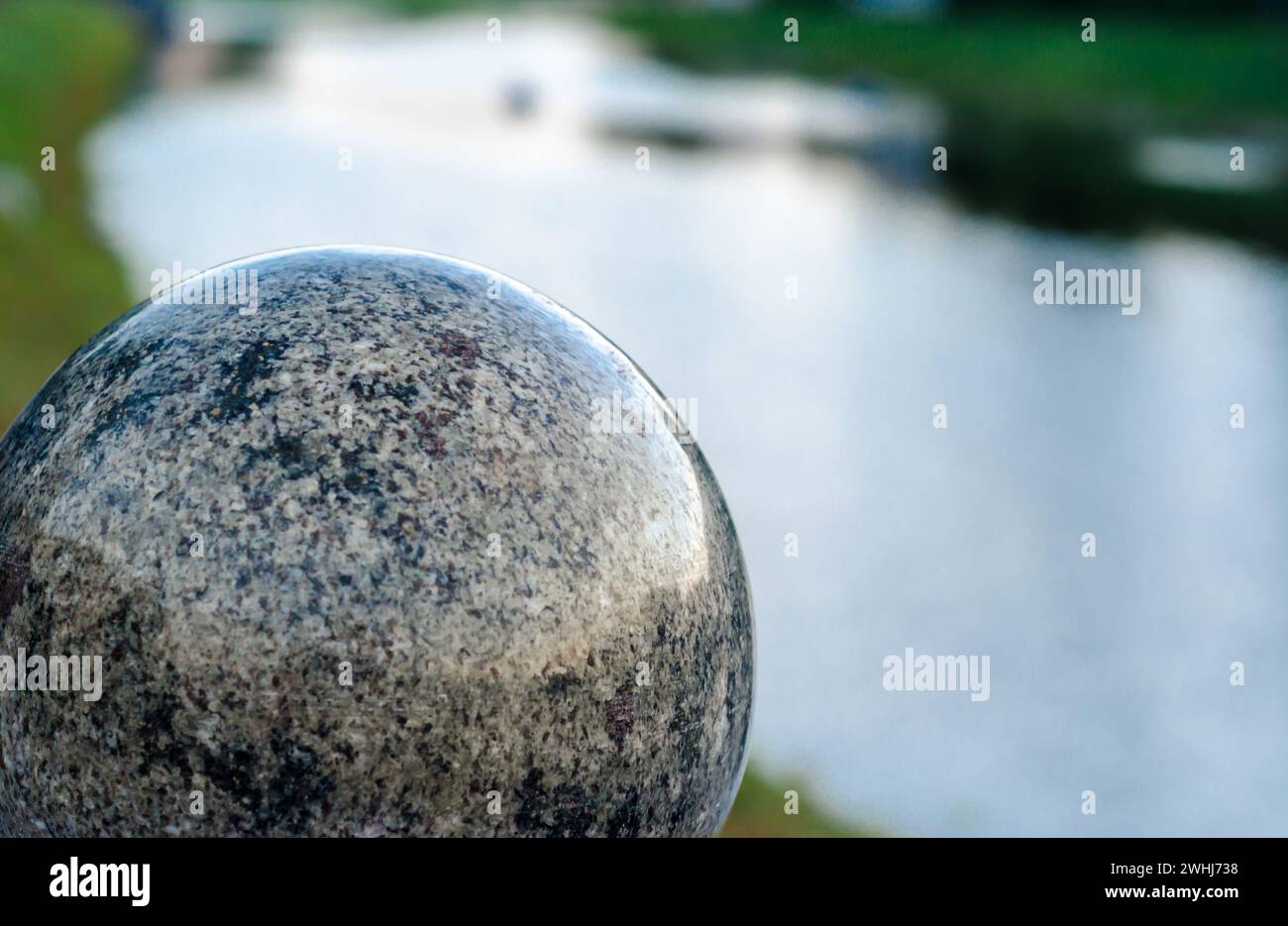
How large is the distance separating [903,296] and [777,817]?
1315 cm

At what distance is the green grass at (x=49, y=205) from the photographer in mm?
15797

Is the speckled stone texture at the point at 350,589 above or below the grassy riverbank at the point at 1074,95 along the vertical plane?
below

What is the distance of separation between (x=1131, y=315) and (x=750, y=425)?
25.0ft

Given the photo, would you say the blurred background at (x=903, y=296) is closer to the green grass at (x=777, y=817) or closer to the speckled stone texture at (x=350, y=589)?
the green grass at (x=777, y=817)

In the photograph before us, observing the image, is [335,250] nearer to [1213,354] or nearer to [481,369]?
[481,369]

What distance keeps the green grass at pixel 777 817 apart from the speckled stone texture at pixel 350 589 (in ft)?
12.2

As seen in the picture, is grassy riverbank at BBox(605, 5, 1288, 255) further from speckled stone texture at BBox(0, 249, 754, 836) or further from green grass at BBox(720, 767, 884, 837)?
speckled stone texture at BBox(0, 249, 754, 836)

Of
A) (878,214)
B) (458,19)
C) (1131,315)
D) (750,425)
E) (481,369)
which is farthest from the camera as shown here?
(458,19)

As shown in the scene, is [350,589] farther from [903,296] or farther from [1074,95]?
[1074,95]

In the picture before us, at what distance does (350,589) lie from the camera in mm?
4051

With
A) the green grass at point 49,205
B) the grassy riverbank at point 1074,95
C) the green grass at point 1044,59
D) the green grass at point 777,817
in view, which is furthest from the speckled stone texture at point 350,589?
the green grass at point 1044,59

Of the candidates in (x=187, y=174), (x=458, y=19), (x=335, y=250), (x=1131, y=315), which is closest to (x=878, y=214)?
(x=1131, y=315)

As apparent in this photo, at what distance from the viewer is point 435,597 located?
13.4 ft

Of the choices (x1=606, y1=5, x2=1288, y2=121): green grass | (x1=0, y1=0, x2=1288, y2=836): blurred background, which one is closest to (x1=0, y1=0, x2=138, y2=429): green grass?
(x1=0, y1=0, x2=1288, y2=836): blurred background
